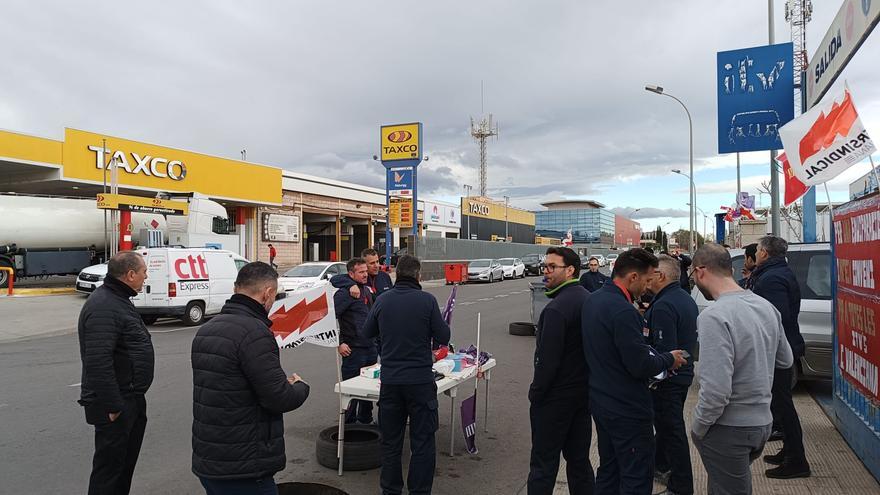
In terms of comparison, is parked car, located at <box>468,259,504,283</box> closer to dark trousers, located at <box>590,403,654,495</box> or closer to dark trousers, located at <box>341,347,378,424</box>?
dark trousers, located at <box>341,347,378,424</box>

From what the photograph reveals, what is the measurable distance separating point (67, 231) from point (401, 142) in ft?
55.6

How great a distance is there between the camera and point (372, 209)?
4766cm

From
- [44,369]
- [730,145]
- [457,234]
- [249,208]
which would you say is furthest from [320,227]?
[730,145]

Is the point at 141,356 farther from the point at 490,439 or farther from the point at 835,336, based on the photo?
the point at 835,336

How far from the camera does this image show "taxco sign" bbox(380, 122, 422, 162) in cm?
3247

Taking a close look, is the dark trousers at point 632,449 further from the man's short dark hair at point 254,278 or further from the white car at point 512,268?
the white car at point 512,268

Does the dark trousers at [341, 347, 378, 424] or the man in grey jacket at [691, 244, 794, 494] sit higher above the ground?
the man in grey jacket at [691, 244, 794, 494]

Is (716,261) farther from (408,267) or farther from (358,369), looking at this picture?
(358,369)

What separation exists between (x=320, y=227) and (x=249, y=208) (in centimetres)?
1245

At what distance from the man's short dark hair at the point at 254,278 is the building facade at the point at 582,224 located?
102444mm

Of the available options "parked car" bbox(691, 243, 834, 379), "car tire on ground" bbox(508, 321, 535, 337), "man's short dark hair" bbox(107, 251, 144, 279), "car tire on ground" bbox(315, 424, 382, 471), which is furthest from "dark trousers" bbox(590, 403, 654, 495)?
"car tire on ground" bbox(508, 321, 535, 337)

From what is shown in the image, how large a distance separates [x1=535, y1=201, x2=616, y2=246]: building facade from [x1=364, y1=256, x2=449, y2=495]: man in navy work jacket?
331ft

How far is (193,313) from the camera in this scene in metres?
15.4

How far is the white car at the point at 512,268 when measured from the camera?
38206mm
